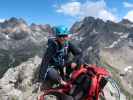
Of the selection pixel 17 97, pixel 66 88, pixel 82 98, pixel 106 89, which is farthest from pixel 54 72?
pixel 106 89

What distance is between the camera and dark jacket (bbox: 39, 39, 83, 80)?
21.8 m

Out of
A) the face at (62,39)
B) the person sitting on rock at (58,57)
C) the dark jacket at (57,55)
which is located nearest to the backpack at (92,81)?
the person sitting on rock at (58,57)

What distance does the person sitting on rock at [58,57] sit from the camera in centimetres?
2119

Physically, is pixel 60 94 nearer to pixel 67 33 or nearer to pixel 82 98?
pixel 82 98

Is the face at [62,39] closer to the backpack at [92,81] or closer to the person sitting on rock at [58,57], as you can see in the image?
the person sitting on rock at [58,57]

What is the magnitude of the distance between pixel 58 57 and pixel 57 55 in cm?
14

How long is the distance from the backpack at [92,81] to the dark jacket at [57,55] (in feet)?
6.23

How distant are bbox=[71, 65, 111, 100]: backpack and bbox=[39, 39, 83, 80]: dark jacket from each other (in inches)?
74.8

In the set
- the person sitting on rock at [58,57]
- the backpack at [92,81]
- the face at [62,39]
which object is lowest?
the backpack at [92,81]

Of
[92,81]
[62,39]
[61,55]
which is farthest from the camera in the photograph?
[61,55]

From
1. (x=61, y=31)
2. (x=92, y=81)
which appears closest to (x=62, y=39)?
(x=61, y=31)

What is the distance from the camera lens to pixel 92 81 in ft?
62.6

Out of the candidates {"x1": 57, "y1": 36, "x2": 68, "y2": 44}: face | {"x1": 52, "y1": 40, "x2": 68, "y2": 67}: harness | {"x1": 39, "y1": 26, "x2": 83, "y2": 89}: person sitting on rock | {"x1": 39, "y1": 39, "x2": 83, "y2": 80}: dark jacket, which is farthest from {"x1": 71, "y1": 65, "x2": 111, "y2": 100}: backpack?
{"x1": 57, "y1": 36, "x2": 68, "y2": 44}: face

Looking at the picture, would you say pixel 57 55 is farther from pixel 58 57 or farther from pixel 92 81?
pixel 92 81
